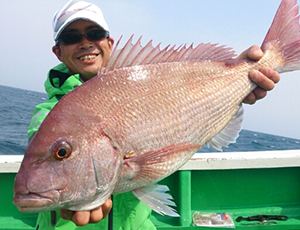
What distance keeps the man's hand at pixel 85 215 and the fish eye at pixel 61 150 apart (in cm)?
30

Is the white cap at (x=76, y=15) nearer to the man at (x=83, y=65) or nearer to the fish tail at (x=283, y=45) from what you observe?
the man at (x=83, y=65)

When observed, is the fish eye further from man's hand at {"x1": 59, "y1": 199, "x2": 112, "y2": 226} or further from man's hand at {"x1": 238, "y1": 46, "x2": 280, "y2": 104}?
man's hand at {"x1": 238, "y1": 46, "x2": 280, "y2": 104}

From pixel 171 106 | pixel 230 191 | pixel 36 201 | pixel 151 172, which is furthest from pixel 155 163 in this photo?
pixel 230 191

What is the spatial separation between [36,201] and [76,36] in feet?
4.71

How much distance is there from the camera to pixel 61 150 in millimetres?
1290

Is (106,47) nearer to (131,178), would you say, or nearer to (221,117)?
(221,117)

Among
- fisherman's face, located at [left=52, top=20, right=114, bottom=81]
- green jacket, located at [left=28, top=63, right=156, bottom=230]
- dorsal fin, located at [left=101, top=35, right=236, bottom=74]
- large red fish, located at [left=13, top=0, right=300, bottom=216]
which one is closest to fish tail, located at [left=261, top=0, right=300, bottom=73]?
large red fish, located at [left=13, top=0, right=300, bottom=216]

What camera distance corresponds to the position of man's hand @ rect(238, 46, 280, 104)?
209 centimetres

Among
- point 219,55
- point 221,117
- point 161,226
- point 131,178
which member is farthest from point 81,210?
point 161,226

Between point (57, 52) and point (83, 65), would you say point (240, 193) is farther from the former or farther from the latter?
point (57, 52)

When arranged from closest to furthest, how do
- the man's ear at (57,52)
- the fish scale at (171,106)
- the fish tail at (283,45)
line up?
the fish scale at (171,106)
the fish tail at (283,45)
the man's ear at (57,52)

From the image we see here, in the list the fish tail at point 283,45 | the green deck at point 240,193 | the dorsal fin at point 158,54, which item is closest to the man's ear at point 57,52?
the dorsal fin at point 158,54

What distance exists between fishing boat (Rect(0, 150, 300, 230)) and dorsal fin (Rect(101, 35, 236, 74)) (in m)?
1.67

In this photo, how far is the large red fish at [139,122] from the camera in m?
1.27
